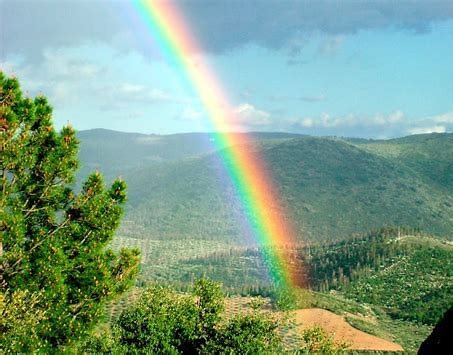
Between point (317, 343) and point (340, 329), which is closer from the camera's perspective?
point (317, 343)

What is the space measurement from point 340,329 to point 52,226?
12768cm

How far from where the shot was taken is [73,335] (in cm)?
3997

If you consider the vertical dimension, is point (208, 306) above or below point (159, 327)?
above

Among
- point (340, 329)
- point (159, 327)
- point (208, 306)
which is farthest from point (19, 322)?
point (340, 329)

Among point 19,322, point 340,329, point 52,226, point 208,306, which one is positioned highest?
point 52,226

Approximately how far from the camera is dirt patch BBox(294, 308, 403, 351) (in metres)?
140

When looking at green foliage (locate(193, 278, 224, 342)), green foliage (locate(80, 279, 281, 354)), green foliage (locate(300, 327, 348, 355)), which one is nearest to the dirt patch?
green foliage (locate(300, 327, 348, 355))

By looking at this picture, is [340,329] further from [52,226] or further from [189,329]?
[52,226]

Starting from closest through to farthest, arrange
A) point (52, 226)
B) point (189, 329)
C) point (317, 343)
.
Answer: point (52, 226)
point (189, 329)
point (317, 343)

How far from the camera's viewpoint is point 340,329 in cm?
15612

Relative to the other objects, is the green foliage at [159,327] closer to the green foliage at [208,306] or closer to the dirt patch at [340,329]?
the green foliage at [208,306]

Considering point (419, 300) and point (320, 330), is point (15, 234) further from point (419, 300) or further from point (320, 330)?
point (419, 300)

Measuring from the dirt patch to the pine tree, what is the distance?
94062mm

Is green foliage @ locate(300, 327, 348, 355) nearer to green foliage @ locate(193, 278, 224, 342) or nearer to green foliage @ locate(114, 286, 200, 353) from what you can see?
green foliage @ locate(193, 278, 224, 342)
